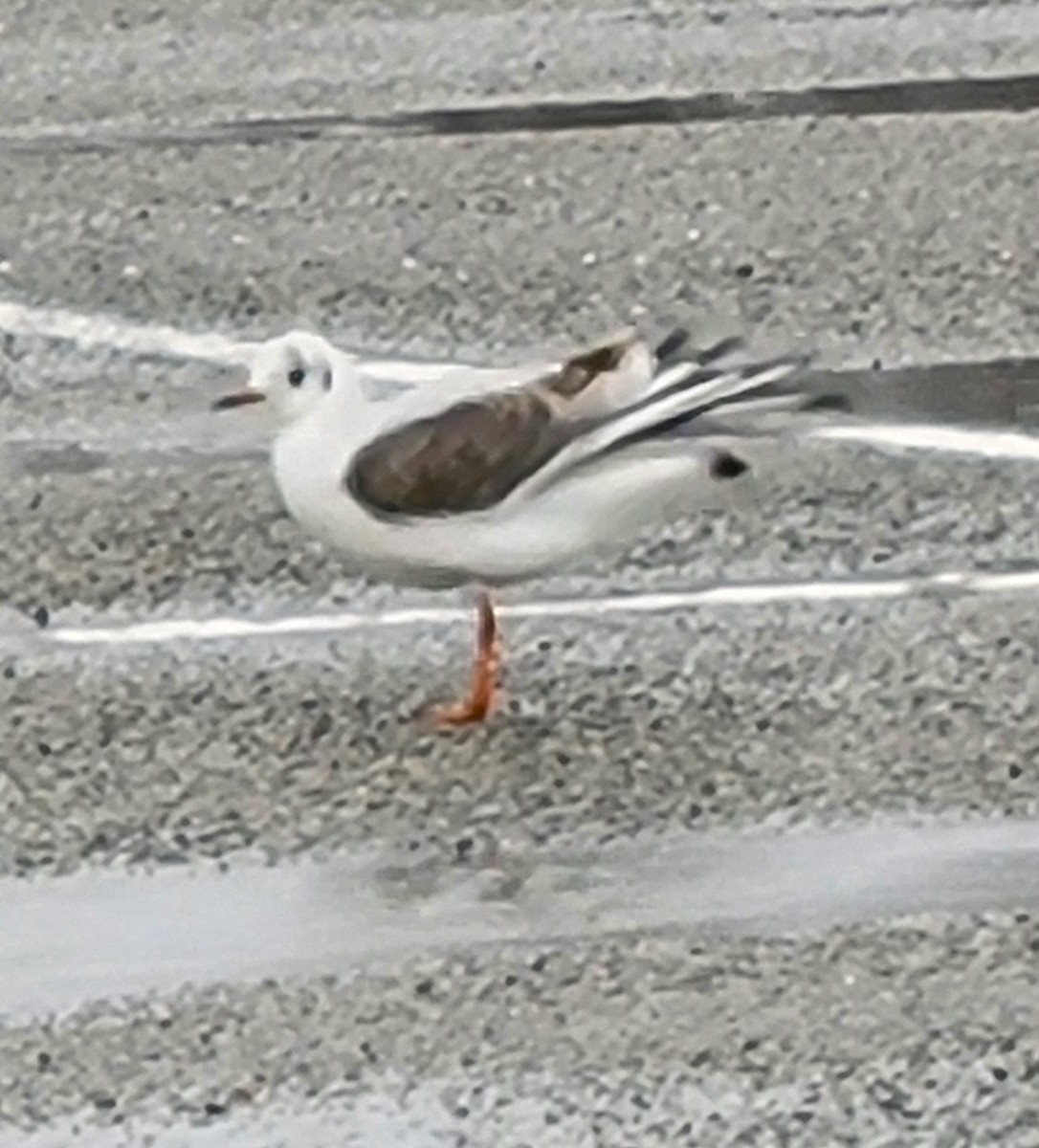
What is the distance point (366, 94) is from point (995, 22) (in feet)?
7.33

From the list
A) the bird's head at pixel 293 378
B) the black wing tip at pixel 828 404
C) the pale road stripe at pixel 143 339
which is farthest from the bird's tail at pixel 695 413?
the pale road stripe at pixel 143 339

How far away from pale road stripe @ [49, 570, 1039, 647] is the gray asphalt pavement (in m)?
0.03

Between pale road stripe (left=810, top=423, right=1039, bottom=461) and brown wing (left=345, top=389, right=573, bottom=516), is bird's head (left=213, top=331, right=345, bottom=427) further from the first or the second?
pale road stripe (left=810, top=423, right=1039, bottom=461)

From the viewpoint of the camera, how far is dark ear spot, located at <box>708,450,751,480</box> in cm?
619

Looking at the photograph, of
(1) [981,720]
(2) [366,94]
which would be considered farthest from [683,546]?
(2) [366,94]

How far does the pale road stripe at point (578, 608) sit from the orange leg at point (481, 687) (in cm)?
39

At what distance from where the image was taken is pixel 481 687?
255 inches

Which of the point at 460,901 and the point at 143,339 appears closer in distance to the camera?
the point at 460,901

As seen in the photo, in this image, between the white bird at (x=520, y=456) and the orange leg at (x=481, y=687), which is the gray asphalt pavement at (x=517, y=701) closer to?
the orange leg at (x=481, y=687)

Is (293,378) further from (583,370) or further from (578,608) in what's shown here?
(578,608)

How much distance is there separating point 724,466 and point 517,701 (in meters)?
0.70

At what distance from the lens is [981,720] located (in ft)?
21.0

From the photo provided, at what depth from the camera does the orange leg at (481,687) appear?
21.2ft

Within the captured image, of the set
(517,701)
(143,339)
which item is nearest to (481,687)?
(517,701)
